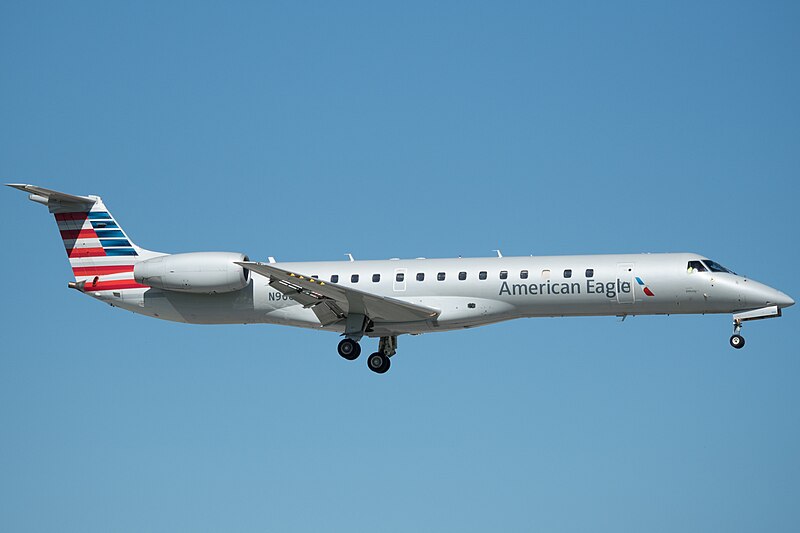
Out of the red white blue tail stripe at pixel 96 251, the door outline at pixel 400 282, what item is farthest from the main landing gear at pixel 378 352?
the red white blue tail stripe at pixel 96 251

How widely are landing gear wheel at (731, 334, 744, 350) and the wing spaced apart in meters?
8.28

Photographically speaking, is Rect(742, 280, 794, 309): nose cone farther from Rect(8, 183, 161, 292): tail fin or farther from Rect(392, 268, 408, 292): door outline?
Rect(8, 183, 161, 292): tail fin

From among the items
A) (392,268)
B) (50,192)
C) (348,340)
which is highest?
(50,192)

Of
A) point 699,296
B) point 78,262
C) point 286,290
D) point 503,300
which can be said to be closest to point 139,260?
point 78,262

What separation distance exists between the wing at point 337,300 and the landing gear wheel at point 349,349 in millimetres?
867

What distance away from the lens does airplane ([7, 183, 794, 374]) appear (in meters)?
33.5

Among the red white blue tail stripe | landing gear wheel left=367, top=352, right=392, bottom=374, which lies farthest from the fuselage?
the red white blue tail stripe

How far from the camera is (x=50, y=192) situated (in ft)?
119

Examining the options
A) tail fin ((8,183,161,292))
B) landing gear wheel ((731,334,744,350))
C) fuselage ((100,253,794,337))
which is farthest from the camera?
tail fin ((8,183,161,292))

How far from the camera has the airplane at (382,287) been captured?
33469 mm

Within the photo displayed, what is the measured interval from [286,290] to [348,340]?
2.45 metres

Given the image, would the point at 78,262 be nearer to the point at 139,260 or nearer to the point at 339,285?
the point at 139,260

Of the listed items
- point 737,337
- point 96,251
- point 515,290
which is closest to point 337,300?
point 515,290

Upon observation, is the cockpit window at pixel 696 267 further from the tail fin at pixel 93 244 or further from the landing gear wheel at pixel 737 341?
the tail fin at pixel 93 244
